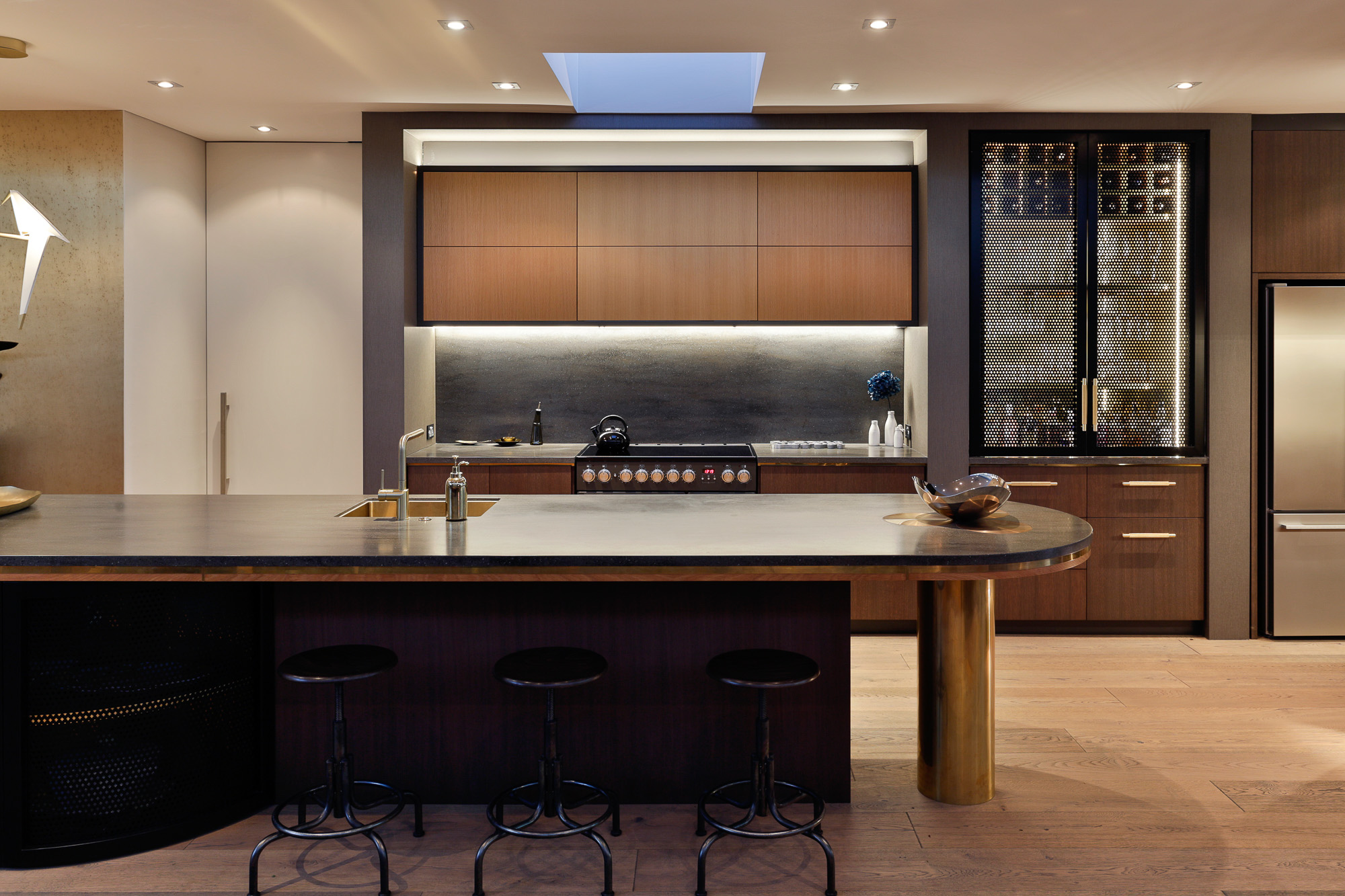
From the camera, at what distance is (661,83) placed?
4738 mm

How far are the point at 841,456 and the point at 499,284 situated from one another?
6.83 feet

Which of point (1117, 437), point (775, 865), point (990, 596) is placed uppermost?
point (1117, 437)

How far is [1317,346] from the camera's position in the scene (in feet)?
15.5

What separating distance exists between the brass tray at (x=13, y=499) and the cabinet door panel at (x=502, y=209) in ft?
8.10

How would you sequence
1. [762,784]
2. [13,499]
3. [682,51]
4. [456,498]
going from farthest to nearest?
[682,51], [13,499], [456,498], [762,784]

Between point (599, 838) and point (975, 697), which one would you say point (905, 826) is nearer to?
point (975, 697)

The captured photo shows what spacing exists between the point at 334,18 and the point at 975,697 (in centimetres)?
332

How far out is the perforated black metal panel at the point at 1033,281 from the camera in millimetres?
4844

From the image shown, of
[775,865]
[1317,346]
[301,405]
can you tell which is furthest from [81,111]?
[1317,346]

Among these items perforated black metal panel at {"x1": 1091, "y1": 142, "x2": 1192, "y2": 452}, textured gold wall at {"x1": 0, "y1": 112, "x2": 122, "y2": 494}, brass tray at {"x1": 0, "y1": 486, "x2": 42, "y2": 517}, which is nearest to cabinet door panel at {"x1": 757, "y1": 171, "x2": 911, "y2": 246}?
perforated black metal panel at {"x1": 1091, "y1": 142, "x2": 1192, "y2": 452}

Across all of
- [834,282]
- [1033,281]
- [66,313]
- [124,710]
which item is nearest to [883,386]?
[834,282]

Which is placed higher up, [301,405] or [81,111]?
[81,111]

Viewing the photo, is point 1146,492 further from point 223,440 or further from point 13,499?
point 223,440

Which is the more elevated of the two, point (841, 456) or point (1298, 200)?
point (1298, 200)
